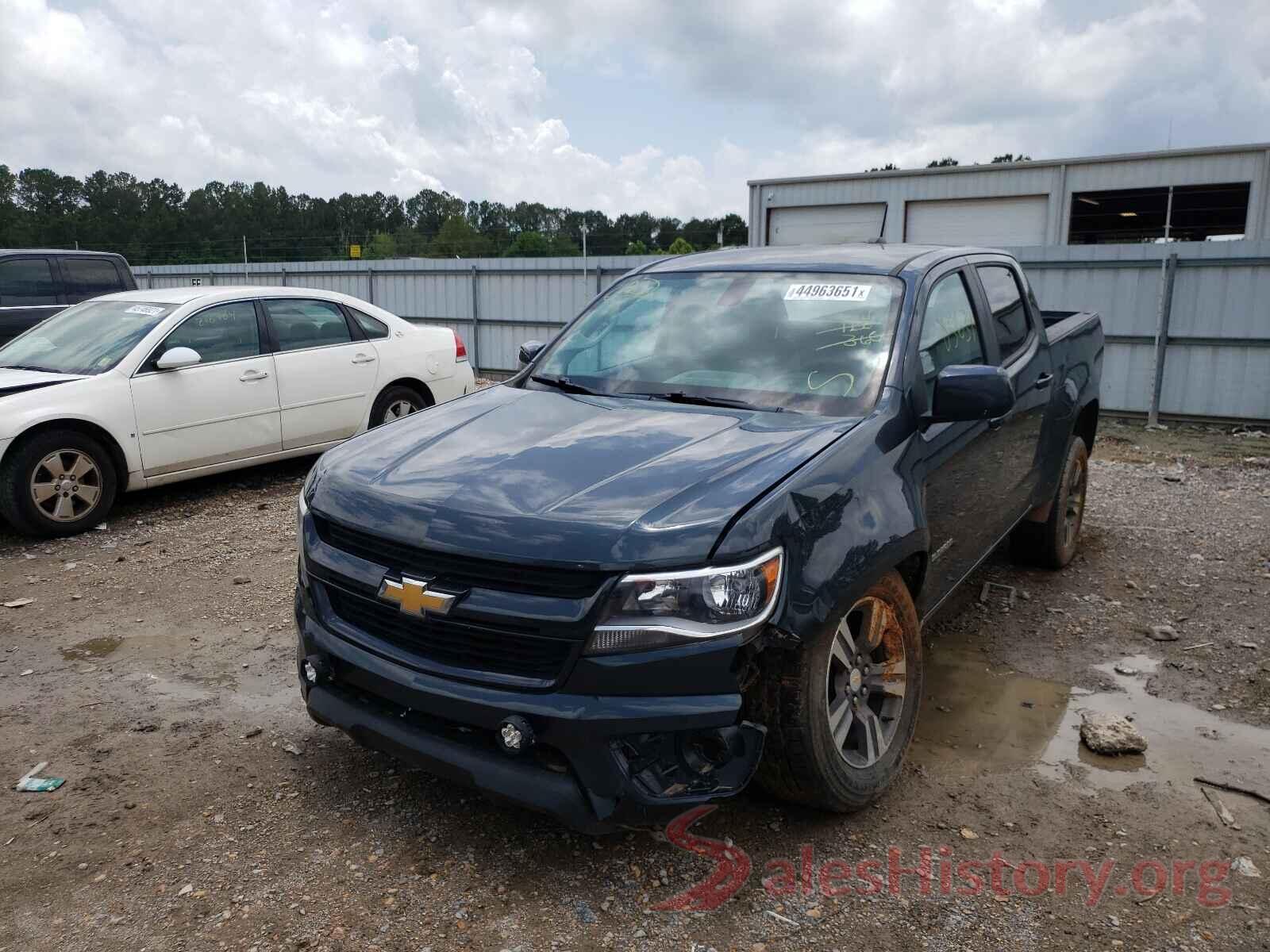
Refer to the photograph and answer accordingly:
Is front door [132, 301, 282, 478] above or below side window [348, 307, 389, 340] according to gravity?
below

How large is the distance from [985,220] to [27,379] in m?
20.3

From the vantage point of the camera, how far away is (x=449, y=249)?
25547mm

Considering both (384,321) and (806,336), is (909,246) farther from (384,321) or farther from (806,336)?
(384,321)

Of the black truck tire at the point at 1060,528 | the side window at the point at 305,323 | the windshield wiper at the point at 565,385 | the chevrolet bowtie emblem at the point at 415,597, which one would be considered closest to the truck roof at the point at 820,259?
the windshield wiper at the point at 565,385

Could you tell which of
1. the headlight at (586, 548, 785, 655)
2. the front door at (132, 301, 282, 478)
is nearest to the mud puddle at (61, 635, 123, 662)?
the front door at (132, 301, 282, 478)

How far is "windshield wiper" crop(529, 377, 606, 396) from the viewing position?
12.4 feet

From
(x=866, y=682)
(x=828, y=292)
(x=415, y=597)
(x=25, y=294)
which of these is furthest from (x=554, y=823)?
(x=25, y=294)

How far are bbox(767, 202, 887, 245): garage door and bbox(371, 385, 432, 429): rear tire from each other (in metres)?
15.7

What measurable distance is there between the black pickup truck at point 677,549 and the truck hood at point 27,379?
4181mm

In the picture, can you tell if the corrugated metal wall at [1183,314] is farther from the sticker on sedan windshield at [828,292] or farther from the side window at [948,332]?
the sticker on sedan windshield at [828,292]

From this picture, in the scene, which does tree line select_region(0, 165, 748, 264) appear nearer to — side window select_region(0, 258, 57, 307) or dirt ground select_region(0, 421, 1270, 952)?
side window select_region(0, 258, 57, 307)

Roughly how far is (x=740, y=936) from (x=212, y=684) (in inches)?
106

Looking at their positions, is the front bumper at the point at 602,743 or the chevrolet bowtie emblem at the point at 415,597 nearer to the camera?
the front bumper at the point at 602,743

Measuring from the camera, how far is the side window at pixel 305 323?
303 inches
